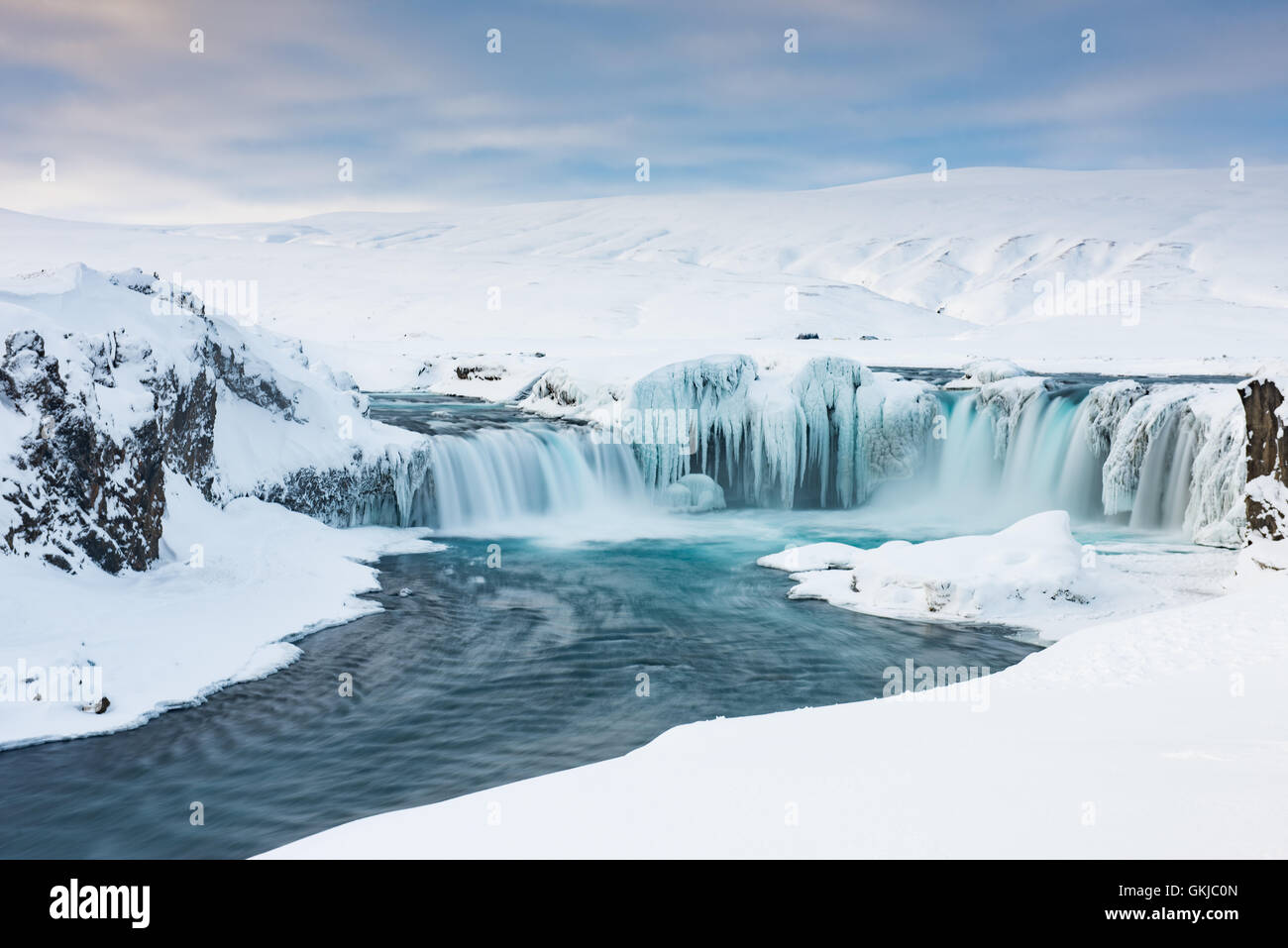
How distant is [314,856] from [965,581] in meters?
10.3

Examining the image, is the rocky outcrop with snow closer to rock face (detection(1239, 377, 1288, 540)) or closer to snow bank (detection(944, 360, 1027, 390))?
rock face (detection(1239, 377, 1288, 540))

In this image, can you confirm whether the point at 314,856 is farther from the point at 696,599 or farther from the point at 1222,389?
the point at 1222,389

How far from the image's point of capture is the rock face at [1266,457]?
39.7ft

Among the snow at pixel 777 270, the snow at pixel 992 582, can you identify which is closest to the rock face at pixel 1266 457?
the snow at pixel 992 582

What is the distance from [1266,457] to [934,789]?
1120 cm

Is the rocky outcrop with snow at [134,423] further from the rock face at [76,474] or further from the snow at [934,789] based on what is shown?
the snow at [934,789]

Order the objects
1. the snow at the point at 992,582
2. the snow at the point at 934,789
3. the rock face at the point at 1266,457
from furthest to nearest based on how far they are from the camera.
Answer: the snow at the point at 992,582 < the rock face at the point at 1266,457 < the snow at the point at 934,789

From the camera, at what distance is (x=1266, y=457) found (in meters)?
12.5

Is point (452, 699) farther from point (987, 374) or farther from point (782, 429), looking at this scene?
point (987, 374)

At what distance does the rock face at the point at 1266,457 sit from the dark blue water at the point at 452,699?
4.03 metres

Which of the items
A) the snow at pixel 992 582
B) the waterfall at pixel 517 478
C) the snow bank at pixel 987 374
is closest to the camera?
the snow at pixel 992 582

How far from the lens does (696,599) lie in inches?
547

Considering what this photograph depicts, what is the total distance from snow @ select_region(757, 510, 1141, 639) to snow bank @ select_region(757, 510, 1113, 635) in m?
0.01

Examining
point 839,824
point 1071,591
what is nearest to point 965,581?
point 1071,591
